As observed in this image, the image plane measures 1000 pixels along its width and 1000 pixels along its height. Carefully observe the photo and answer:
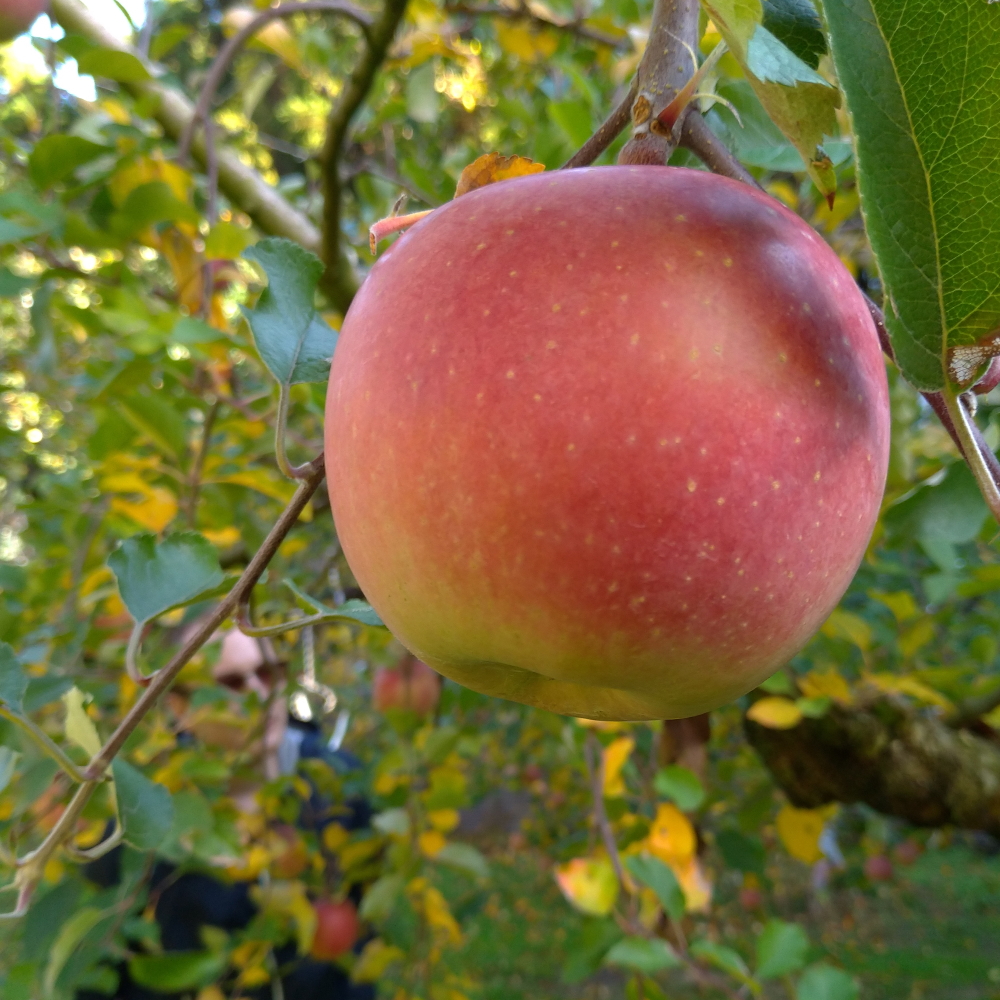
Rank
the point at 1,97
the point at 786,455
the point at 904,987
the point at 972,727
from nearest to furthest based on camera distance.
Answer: the point at 786,455, the point at 972,727, the point at 1,97, the point at 904,987

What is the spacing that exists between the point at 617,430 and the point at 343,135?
2.51 feet

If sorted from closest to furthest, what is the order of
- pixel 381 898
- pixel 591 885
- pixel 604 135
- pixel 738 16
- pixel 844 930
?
1. pixel 738 16
2. pixel 604 135
3. pixel 591 885
4. pixel 381 898
5. pixel 844 930

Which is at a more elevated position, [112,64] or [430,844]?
[112,64]

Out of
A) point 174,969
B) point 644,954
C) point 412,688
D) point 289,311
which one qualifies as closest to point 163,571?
point 289,311

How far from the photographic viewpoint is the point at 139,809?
50 centimetres

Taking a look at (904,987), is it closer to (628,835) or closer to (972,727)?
(972,727)

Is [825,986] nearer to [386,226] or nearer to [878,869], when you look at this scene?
[386,226]

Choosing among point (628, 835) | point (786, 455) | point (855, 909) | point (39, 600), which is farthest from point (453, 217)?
point (855, 909)

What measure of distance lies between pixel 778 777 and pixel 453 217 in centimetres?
116

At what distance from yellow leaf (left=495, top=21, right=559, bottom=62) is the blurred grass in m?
2.36

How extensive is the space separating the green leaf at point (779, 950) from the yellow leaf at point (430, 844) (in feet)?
1.76

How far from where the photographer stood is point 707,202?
324 mm

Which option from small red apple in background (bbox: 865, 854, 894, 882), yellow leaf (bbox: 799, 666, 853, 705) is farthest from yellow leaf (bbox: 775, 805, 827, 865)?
small red apple in background (bbox: 865, 854, 894, 882)

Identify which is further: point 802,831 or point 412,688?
point 412,688
